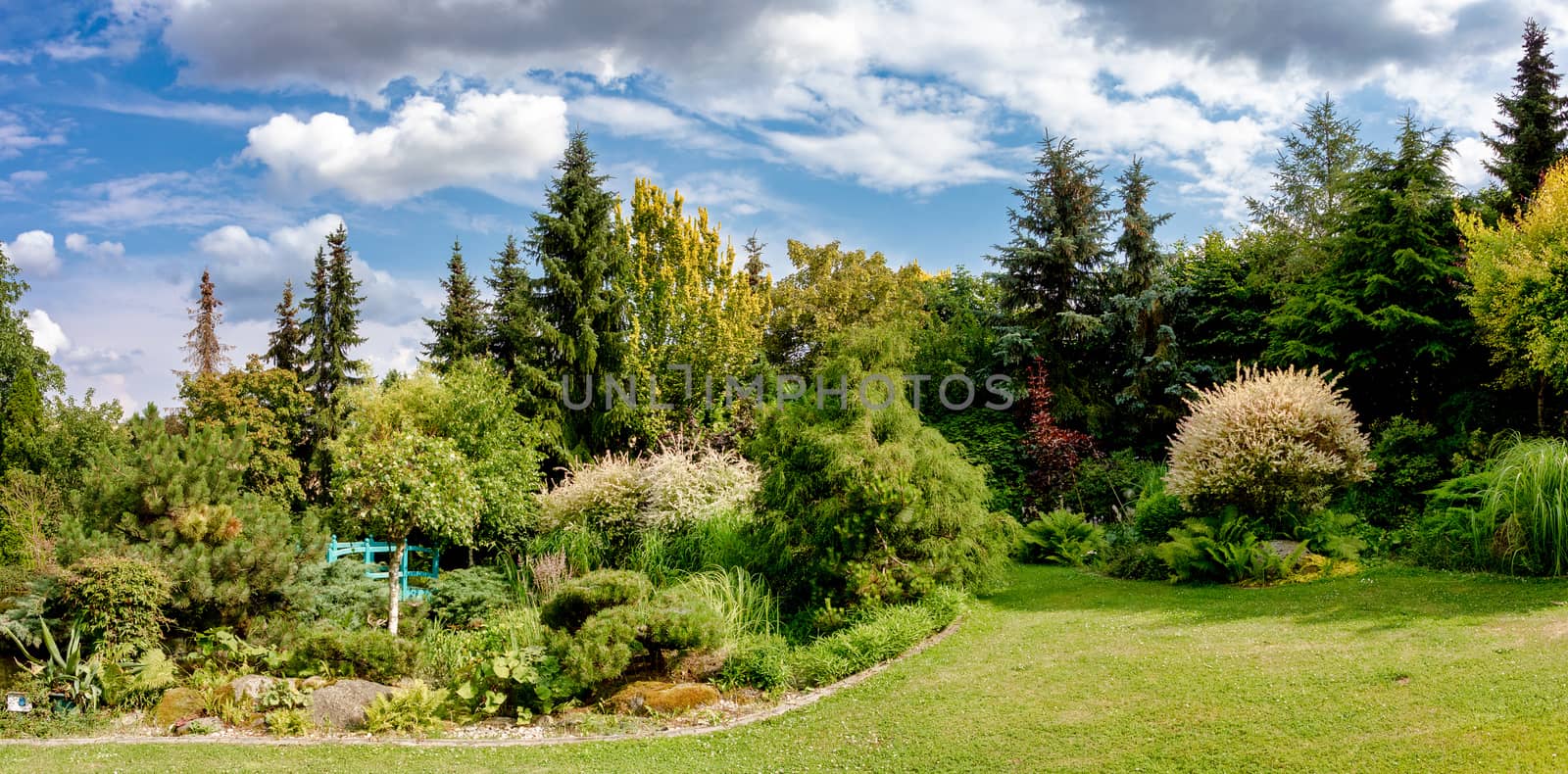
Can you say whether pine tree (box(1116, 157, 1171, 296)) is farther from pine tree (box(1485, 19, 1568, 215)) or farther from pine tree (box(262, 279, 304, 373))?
pine tree (box(262, 279, 304, 373))

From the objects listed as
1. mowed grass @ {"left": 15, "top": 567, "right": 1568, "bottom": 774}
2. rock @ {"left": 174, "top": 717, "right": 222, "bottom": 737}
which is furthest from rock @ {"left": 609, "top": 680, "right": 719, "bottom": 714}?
rock @ {"left": 174, "top": 717, "right": 222, "bottom": 737}

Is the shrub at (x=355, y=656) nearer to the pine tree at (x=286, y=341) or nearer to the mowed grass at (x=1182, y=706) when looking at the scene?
the mowed grass at (x=1182, y=706)

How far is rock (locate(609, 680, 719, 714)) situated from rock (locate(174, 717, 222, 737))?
10.2ft

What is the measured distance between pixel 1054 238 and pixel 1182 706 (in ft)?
41.9

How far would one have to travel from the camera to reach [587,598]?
25.8 ft

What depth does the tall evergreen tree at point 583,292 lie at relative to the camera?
1958 cm

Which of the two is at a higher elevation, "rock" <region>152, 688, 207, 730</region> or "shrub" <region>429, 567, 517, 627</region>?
"shrub" <region>429, 567, 517, 627</region>

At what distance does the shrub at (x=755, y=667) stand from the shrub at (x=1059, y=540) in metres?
5.52

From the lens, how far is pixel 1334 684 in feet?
19.0

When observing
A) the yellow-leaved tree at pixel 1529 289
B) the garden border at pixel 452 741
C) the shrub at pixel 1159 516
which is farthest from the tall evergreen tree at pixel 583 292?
the yellow-leaved tree at pixel 1529 289

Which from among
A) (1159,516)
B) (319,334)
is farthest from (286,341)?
(1159,516)

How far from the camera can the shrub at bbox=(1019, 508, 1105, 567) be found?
484 inches

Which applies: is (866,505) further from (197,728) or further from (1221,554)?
(197,728)

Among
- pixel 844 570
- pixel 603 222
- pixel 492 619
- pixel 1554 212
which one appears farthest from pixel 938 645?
pixel 603 222
